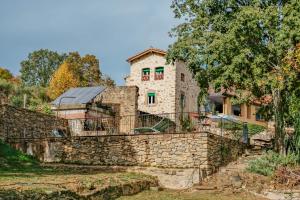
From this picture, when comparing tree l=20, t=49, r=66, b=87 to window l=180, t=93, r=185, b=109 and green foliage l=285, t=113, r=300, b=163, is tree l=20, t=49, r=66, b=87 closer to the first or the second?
window l=180, t=93, r=185, b=109

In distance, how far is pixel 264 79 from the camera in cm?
2056

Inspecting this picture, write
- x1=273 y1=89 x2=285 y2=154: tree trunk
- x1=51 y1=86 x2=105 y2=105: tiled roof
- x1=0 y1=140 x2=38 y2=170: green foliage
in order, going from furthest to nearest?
x1=51 y1=86 x2=105 y2=105: tiled roof
x1=273 y1=89 x2=285 y2=154: tree trunk
x1=0 y1=140 x2=38 y2=170: green foliage

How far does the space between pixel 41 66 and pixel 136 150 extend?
58.4 metres

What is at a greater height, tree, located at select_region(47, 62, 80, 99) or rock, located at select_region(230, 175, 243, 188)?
tree, located at select_region(47, 62, 80, 99)

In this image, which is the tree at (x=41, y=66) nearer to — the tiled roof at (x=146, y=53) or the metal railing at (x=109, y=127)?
the tiled roof at (x=146, y=53)

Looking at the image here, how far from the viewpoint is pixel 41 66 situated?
3024 inches

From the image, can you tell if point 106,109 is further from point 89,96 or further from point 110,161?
point 110,161

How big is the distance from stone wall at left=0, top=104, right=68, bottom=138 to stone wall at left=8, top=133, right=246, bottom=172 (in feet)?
3.58

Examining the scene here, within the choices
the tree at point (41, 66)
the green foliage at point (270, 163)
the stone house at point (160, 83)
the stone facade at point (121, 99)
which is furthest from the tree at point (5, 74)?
the green foliage at point (270, 163)

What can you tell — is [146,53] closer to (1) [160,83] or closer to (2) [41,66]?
(1) [160,83]

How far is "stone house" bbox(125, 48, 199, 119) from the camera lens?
43.0 m

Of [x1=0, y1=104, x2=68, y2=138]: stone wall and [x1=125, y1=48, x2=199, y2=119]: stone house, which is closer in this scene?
[x1=0, y1=104, x2=68, y2=138]: stone wall

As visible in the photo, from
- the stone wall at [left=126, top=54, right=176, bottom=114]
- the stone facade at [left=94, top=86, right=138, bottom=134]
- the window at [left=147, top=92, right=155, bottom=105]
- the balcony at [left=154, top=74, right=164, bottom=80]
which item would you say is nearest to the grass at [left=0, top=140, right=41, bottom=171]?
the stone facade at [left=94, top=86, right=138, bottom=134]

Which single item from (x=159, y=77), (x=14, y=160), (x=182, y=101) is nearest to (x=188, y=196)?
(x=14, y=160)
